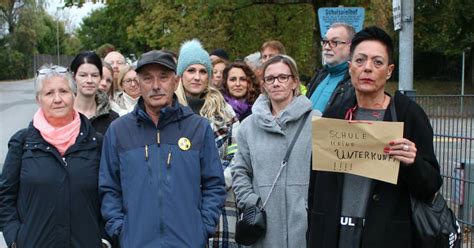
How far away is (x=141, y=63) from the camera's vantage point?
354 centimetres

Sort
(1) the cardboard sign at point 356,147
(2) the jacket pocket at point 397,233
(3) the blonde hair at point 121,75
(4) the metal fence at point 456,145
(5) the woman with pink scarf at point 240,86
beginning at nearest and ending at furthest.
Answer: (1) the cardboard sign at point 356,147
(2) the jacket pocket at point 397,233
(5) the woman with pink scarf at point 240,86
(4) the metal fence at point 456,145
(3) the blonde hair at point 121,75

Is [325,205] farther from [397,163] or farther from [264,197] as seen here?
[264,197]

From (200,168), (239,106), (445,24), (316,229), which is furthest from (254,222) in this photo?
(445,24)

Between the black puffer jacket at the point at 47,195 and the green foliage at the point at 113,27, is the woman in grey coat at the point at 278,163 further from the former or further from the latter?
the green foliage at the point at 113,27

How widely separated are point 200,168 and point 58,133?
0.95 meters

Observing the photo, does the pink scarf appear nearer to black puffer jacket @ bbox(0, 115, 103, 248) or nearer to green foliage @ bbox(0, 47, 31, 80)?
black puffer jacket @ bbox(0, 115, 103, 248)

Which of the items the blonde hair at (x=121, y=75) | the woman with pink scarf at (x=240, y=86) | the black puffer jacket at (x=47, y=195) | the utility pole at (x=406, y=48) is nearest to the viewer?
the black puffer jacket at (x=47, y=195)

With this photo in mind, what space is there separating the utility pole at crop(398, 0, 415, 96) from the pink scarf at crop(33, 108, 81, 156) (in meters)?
4.00

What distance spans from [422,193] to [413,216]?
130 millimetres

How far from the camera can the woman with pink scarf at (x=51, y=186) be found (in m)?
3.53

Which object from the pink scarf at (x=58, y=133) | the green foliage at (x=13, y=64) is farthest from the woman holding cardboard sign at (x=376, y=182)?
the green foliage at (x=13, y=64)

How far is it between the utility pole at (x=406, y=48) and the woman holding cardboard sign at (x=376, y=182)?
137 inches

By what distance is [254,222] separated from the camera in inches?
153

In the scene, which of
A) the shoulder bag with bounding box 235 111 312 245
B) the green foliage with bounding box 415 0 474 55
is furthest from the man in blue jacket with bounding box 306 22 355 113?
the green foliage with bounding box 415 0 474 55
